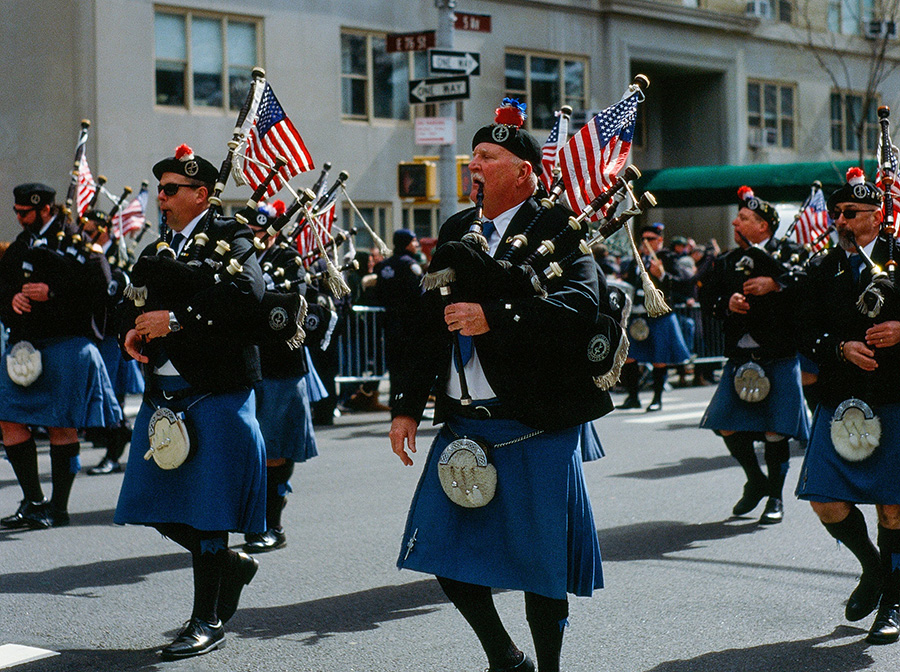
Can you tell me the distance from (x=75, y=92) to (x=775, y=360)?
552 inches

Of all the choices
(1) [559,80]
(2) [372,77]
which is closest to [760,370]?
(2) [372,77]

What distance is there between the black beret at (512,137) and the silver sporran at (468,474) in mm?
945

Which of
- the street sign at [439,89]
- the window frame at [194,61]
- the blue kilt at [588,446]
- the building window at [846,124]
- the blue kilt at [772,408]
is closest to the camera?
the blue kilt at [588,446]

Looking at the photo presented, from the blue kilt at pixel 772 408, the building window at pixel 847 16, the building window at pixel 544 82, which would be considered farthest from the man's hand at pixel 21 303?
the building window at pixel 847 16

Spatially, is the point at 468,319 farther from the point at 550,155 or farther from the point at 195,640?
the point at 550,155

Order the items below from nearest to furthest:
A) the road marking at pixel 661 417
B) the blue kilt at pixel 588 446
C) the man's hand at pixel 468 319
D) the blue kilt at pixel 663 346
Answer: the man's hand at pixel 468 319
the blue kilt at pixel 588 446
the road marking at pixel 661 417
the blue kilt at pixel 663 346

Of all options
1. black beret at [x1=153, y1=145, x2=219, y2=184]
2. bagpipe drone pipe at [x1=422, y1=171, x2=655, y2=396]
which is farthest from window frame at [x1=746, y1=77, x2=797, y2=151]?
bagpipe drone pipe at [x1=422, y1=171, x2=655, y2=396]

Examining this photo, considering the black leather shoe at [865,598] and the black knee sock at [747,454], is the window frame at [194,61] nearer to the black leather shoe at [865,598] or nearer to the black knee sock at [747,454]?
the black knee sock at [747,454]

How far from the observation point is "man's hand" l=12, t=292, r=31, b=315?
7.09 m

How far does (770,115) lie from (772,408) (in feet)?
74.3

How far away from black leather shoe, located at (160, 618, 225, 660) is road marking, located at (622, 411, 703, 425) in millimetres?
8279

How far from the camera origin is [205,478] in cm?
468

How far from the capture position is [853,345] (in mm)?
4871

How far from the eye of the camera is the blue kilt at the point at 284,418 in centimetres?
680
